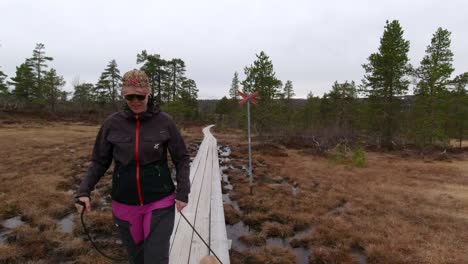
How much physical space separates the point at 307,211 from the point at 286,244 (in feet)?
6.80

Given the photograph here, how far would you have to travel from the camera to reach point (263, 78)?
25.0 meters

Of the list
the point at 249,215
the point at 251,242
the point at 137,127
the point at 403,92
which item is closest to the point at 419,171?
the point at 403,92

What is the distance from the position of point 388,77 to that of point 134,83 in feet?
79.1

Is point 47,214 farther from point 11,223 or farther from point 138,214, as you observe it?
point 138,214

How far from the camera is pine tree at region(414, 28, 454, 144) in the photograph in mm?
19922

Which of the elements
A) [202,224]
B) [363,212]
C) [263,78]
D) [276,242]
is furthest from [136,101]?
[263,78]

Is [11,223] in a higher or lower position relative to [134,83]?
lower

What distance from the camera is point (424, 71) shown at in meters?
21.4

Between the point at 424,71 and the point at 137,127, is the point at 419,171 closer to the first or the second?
the point at 424,71

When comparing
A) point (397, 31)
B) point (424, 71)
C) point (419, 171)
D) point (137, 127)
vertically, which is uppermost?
point (397, 31)

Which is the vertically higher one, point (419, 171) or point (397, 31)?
point (397, 31)

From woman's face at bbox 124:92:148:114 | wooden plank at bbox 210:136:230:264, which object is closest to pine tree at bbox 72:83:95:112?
wooden plank at bbox 210:136:230:264

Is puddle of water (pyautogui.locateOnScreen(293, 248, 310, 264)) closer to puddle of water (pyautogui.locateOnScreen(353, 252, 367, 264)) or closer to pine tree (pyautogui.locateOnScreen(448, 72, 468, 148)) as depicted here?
puddle of water (pyautogui.locateOnScreen(353, 252, 367, 264))

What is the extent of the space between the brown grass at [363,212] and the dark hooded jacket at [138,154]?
2.97 meters
